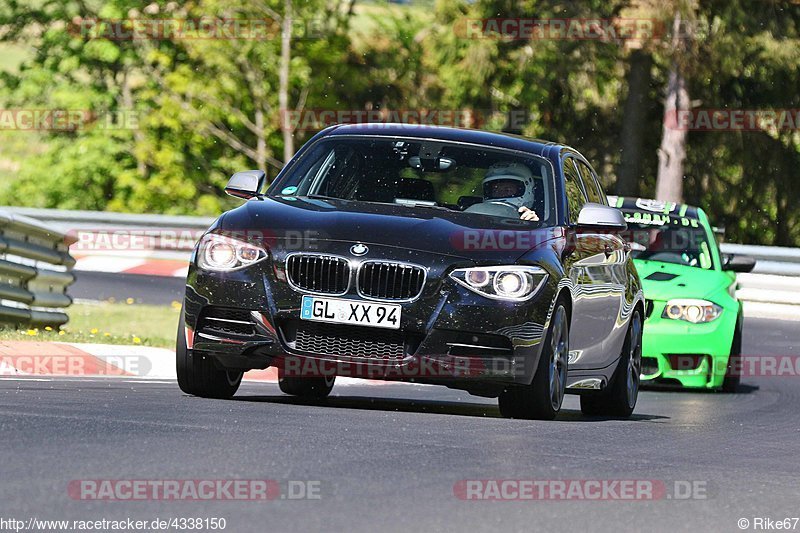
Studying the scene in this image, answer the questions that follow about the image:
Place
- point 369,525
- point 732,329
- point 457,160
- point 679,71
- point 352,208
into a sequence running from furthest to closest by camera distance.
→ point 679,71, point 732,329, point 457,160, point 352,208, point 369,525

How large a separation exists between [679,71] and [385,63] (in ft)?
32.6

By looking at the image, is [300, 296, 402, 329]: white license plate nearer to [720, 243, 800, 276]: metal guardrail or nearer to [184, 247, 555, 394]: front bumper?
[184, 247, 555, 394]: front bumper

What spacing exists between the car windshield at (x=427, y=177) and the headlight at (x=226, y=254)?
102 cm

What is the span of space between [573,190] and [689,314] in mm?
3684

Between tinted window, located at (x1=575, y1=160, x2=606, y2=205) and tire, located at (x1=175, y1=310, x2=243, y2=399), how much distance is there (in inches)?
113

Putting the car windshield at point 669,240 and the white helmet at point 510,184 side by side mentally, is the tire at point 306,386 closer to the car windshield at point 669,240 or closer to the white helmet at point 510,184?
the white helmet at point 510,184

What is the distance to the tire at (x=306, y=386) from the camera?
1081cm

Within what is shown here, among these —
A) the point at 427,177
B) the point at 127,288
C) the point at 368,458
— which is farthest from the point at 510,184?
the point at 127,288

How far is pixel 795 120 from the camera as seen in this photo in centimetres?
3469

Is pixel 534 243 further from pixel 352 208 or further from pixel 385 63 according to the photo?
pixel 385 63

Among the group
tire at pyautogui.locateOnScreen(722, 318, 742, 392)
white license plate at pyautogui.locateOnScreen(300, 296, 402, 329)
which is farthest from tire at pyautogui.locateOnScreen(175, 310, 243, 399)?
tire at pyautogui.locateOnScreen(722, 318, 742, 392)

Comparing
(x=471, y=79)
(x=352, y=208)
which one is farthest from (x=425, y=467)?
(x=471, y=79)

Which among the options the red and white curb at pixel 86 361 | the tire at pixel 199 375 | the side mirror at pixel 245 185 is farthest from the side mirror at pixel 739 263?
the tire at pixel 199 375

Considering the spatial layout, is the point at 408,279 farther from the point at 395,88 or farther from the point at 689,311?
the point at 395,88
